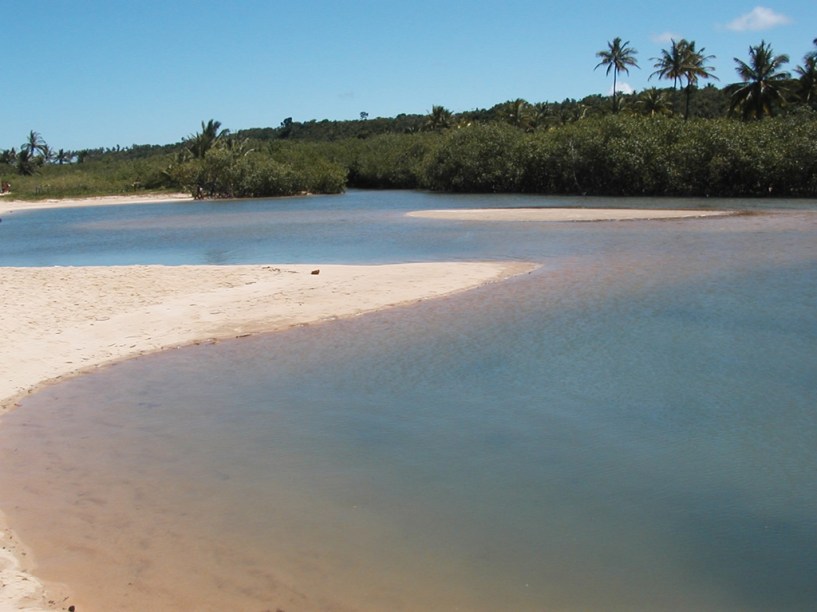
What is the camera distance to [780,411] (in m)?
9.32

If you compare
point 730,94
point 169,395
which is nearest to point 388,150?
point 730,94

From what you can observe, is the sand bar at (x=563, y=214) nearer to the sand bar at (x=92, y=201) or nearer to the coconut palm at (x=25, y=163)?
the sand bar at (x=92, y=201)

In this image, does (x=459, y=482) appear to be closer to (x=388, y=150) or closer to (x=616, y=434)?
(x=616, y=434)

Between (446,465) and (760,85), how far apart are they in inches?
2319

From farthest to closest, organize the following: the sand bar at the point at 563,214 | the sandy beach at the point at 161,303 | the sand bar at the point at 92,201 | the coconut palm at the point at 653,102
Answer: the coconut palm at the point at 653,102 < the sand bar at the point at 92,201 < the sand bar at the point at 563,214 < the sandy beach at the point at 161,303

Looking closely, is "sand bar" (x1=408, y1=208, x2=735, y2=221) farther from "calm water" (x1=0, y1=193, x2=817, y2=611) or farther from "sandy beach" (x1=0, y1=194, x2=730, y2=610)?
"calm water" (x1=0, y1=193, x2=817, y2=611)

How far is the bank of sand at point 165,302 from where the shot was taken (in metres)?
12.0

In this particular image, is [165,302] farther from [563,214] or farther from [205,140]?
[205,140]

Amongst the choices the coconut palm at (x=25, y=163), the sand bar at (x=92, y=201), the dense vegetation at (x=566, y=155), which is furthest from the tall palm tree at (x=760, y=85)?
the coconut palm at (x=25, y=163)

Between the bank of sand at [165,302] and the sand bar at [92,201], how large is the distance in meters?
51.1

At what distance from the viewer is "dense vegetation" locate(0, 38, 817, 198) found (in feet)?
157

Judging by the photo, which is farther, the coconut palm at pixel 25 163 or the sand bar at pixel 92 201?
the coconut palm at pixel 25 163

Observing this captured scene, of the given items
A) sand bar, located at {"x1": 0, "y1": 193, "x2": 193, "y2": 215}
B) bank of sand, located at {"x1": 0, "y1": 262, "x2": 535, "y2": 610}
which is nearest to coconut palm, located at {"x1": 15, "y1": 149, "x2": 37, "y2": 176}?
sand bar, located at {"x1": 0, "y1": 193, "x2": 193, "y2": 215}

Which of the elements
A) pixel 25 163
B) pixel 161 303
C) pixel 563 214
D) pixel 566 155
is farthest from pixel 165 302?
pixel 25 163
